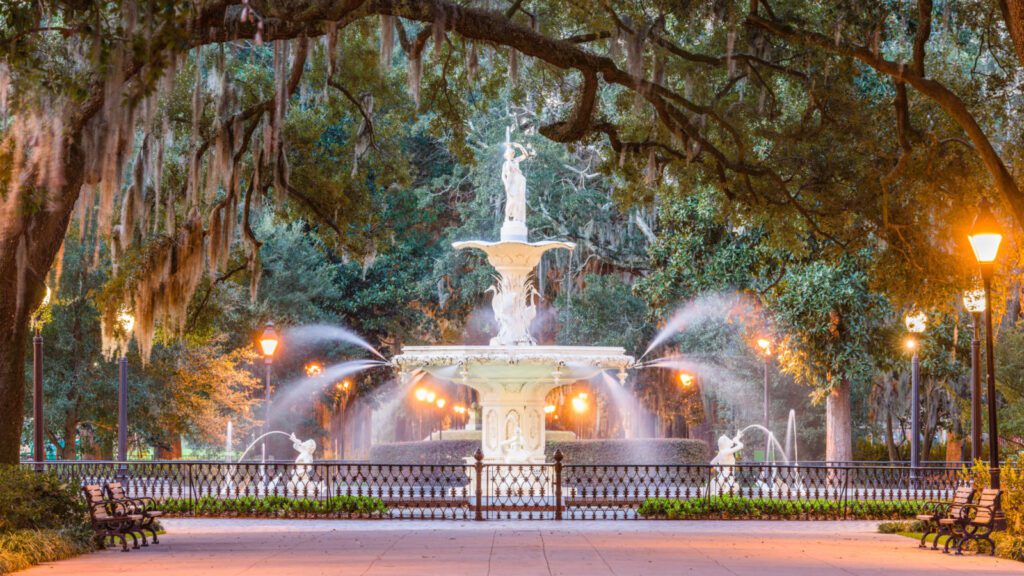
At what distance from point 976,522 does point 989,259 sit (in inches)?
127

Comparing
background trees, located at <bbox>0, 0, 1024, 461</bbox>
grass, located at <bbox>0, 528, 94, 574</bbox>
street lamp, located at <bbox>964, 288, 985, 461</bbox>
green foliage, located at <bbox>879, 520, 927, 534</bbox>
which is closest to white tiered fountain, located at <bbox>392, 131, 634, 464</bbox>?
background trees, located at <bbox>0, 0, 1024, 461</bbox>

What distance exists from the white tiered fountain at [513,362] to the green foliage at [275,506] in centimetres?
339

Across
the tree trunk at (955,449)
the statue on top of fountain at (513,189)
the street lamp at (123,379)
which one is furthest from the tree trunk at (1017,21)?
the tree trunk at (955,449)

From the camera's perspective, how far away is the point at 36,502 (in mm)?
15188

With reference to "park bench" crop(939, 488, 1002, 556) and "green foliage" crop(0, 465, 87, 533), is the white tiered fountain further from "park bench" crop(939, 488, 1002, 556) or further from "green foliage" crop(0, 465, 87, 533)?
"green foliage" crop(0, 465, 87, 533)

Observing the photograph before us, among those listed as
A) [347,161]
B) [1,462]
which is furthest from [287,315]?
[1,462]

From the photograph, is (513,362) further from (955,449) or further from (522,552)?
(955,449)

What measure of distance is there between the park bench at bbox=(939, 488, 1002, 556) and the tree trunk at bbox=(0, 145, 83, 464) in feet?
36.6

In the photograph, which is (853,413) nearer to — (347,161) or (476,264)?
(476,264)

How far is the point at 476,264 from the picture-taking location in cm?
4450

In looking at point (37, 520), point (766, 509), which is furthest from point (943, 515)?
point (37, 520)

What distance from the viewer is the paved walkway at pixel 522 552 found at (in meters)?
13.3

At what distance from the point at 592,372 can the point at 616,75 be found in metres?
11.5

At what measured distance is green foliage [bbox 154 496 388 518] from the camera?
76.4 feet
